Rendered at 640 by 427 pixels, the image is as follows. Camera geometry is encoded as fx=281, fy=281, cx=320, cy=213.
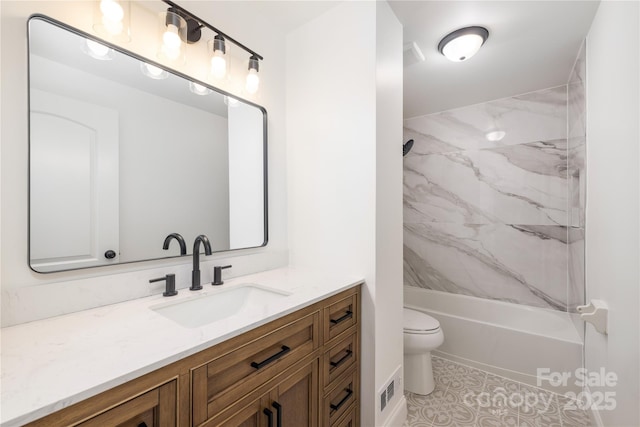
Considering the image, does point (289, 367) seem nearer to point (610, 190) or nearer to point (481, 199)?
point (610, 190)

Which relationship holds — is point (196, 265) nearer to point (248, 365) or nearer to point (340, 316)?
point (248, 365)

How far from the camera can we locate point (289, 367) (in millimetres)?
1012

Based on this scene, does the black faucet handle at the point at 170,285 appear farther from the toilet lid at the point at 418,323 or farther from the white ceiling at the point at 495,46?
the white ceiling at the point at 495,46

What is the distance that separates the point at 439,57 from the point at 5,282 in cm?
248

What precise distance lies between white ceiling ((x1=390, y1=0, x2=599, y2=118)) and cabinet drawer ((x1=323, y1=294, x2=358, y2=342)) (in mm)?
1565

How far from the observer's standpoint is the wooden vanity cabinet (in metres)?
0.62

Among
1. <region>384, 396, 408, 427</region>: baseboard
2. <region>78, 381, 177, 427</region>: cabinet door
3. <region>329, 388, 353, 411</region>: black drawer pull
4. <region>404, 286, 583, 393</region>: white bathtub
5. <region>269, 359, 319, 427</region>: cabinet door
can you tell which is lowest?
<region>384, 396, 408, 427</region>: baseboard

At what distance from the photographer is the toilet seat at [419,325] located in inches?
77.2

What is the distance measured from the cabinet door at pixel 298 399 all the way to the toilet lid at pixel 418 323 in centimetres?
107

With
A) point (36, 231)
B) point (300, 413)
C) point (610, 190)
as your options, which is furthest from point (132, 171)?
point (610, 190)

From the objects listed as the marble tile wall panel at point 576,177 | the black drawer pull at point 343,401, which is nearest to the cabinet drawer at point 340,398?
the black drawer pull at point 343,401

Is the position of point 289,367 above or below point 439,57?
below

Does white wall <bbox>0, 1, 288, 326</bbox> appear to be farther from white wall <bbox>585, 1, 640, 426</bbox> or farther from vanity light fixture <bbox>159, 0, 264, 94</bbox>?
white wall <bbox>585, 1, 640, 426</bbox>

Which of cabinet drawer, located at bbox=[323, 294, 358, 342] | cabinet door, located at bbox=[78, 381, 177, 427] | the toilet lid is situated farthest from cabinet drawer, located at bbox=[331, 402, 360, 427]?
cabinet door, located at bbox=[78, 381, 177, 427]
